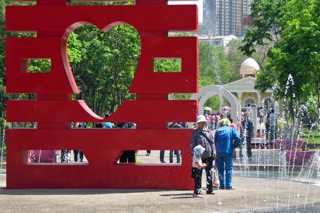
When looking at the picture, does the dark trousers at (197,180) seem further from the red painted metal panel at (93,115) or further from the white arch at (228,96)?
the white arch at (228,96)

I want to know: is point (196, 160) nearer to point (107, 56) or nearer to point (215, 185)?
point (215, 185)

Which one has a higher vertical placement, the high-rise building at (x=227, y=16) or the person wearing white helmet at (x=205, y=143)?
the high-rise building at (x=227, y=16)

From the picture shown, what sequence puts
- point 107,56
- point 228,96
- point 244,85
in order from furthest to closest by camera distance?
1. point 244,85
2. point 228,96
3. point 107,56

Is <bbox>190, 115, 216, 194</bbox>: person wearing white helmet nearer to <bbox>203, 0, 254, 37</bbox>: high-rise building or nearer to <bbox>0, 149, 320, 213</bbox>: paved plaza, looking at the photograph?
<bbox>0, 149, 320, 213</bbox>: paved plaza

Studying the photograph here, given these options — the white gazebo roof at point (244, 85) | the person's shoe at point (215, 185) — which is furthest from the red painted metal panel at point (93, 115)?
the white gazebo roof at point (244, 85)

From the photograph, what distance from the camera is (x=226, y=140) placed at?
53.4 feet

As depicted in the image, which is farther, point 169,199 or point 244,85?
point 244,85

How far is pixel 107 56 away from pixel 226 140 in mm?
23620

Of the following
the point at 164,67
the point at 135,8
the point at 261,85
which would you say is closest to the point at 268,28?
the point at 261,85

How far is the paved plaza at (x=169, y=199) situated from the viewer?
1326 cm

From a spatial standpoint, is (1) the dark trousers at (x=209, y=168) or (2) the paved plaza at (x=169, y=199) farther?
(1) the dark trousers at (x=209, y=168)

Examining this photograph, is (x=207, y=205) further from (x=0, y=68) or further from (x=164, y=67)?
(x=164, y=67)

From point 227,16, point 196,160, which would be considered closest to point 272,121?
point 196,160

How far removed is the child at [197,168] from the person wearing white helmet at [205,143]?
19 centimetres
